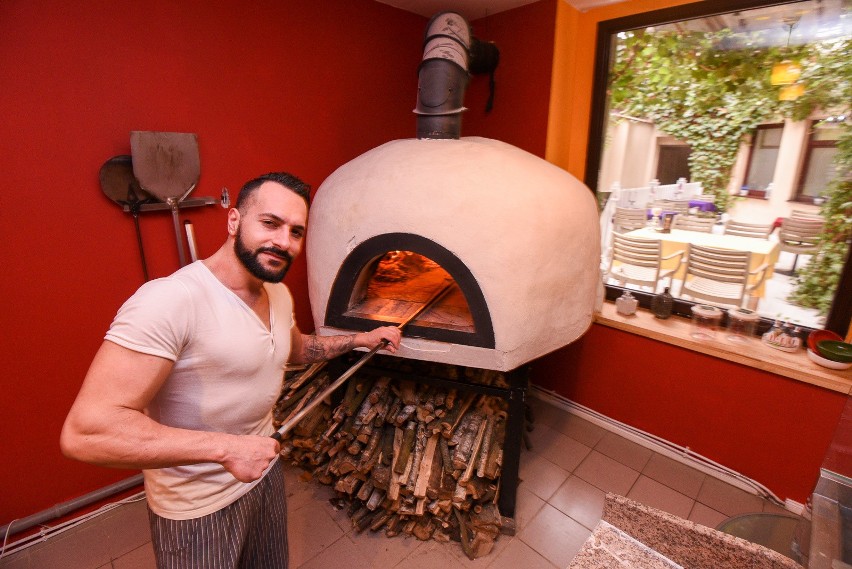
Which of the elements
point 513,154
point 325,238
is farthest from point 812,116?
point 325,238

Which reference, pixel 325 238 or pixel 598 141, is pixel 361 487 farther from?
pixel 598 141

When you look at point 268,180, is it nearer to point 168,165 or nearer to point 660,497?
point 168,165

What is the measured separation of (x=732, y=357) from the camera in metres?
2.44

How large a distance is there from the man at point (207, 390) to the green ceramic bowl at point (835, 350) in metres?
2.72

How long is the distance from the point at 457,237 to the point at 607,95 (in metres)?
1.83

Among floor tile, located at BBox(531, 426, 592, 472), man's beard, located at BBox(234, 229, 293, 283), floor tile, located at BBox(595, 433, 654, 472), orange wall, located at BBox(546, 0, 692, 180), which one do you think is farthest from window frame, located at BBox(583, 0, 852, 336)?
man's beard, located at BBox(234, 229, 293, 283)

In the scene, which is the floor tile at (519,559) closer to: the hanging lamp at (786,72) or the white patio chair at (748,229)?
the white patio chair at (748,229)

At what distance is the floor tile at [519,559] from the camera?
6.77 feet

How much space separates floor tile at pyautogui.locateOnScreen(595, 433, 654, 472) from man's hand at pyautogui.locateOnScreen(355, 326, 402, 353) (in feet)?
6.02

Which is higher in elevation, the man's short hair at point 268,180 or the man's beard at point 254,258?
the man's short hair at point 268,180

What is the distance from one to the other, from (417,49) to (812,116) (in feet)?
8.34

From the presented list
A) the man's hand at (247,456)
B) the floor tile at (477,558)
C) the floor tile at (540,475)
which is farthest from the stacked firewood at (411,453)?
the man's hand at (247,456)

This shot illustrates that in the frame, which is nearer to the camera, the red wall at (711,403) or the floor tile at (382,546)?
the floor tile at (382,546)

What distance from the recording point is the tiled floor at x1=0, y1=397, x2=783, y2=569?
2.07 m
